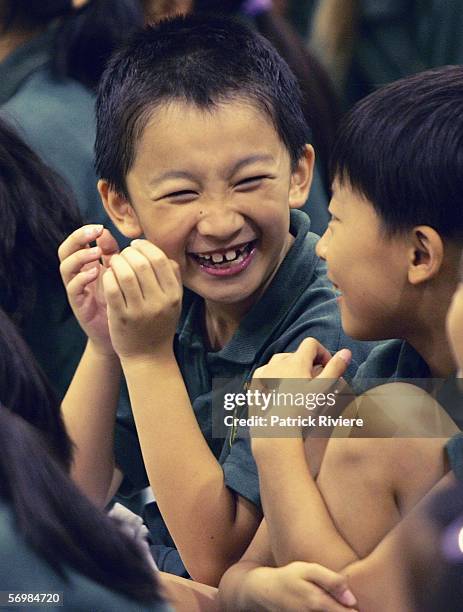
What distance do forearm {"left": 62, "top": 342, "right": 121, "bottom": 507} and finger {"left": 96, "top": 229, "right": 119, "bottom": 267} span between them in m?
0.07

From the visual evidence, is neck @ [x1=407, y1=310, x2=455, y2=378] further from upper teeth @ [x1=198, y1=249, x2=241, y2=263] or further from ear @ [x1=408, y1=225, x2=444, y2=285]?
upper teeth @ [x1=198, y1=249, x2=241, y2=263]

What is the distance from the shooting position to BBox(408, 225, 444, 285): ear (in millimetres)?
787

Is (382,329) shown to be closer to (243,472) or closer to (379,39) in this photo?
(243,472)

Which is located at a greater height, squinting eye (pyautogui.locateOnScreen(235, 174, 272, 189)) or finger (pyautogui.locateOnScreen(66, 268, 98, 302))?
squinting eye (pyautogui.locateOnScreen(235, 174, 272, 189))

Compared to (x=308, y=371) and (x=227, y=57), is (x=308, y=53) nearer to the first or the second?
(x=227, y=57)

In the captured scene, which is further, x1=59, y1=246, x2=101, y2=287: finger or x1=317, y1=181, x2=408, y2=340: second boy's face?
x1=59, y1=246, x2=101, y2=287: finger

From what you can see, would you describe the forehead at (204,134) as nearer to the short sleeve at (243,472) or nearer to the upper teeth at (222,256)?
the upper teeth at (222,256)

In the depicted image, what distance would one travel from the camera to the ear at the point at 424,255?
787mm

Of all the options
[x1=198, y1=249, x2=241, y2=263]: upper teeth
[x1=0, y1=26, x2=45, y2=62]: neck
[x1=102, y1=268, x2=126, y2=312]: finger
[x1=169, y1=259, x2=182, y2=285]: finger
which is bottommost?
[x1=102, y1=268, x2=126, y2=312]: finger

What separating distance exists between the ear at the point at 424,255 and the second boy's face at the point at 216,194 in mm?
146

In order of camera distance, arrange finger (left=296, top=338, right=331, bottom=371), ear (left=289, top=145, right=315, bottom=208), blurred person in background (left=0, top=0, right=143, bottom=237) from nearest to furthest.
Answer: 1. finger (left=296, top=338, right=331, bottom=371)
2. ear (left=289, top=145, right=315, bottom=208)
3. blurred person in background (left=0, top=0, right=143, bottom=237)

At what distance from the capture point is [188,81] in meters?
0.91

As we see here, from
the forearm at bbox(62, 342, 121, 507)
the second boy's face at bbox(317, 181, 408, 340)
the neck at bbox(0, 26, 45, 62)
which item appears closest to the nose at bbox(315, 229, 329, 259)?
the second boy's face at bbox(317, 181, 408, 340)

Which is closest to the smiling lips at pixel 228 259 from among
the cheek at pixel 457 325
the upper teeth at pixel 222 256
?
the upper teeth at pixel 222 256
